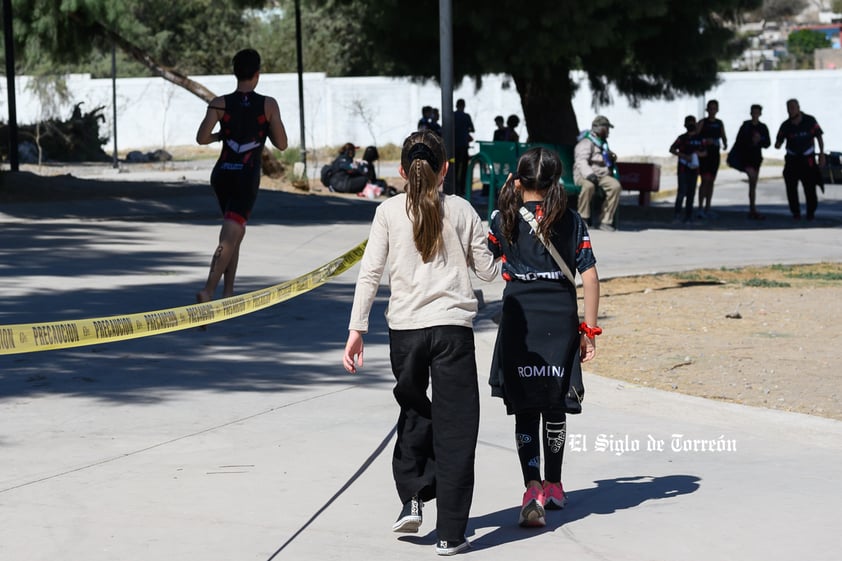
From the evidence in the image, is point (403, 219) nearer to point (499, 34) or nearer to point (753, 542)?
point (753, 542)

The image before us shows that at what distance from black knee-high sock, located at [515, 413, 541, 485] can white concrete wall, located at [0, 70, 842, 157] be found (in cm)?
3123

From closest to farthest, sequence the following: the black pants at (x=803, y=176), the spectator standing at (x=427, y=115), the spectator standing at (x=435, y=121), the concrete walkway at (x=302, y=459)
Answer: the concrete walkway at (x=302, y=459) → the black pants at (x=803, y=176) → the spectator standing at (x=427, y=115) → the spectator standing at (x=435, y=121)

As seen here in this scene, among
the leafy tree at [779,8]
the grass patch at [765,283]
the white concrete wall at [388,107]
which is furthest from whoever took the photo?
the leafy tree at [779,8]

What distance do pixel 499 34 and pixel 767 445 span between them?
10.9m

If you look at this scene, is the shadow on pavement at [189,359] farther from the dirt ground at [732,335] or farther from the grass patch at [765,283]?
the grass patch at [765,283]

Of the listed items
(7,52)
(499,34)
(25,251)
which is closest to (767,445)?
(25,251)

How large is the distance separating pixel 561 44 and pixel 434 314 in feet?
39.4

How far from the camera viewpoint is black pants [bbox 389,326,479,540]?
4.89m

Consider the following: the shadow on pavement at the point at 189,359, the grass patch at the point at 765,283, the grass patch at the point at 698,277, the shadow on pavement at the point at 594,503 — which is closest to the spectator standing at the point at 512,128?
the grass patch at the point at 698,277

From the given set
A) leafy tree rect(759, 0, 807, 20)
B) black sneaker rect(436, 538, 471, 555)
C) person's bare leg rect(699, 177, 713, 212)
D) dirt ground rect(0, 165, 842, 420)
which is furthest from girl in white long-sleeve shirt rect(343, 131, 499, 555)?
leafy tree rect(759, 0, 807, 20)

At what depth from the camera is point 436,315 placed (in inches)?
192

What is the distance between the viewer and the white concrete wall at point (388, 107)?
125ft

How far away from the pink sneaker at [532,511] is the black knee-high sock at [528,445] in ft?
0.30

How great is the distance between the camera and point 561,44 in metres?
16.4
